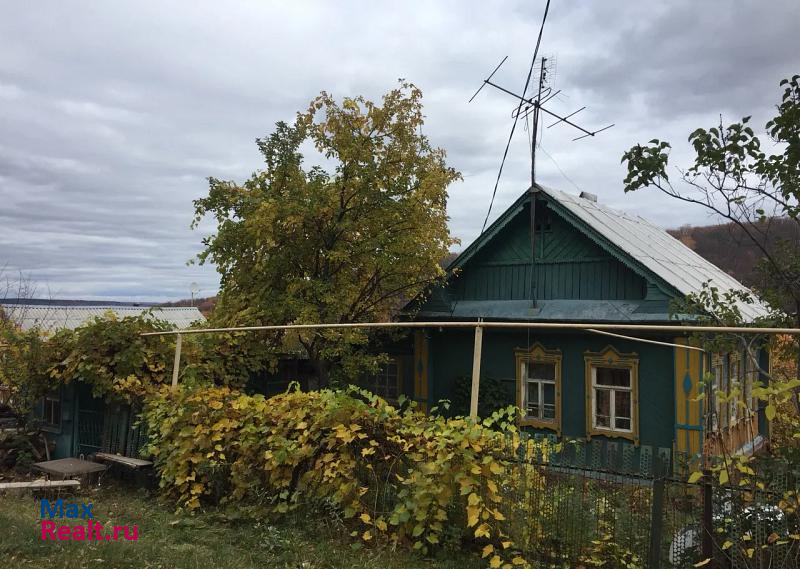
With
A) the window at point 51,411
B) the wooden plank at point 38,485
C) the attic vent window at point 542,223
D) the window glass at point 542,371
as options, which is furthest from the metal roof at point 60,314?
the attic vent window at point 542,223

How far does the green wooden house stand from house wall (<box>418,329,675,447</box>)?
2 centimetres

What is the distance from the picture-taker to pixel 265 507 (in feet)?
19.6

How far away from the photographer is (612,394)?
1062 cm

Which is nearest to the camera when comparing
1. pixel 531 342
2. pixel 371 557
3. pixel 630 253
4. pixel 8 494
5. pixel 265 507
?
pixel 371 557

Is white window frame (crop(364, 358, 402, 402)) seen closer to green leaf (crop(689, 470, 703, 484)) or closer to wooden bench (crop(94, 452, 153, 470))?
wooden bench (crop(94, 452, 153, 470))

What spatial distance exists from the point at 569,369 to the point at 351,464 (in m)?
6.82

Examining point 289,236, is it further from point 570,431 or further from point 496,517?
point 496,517

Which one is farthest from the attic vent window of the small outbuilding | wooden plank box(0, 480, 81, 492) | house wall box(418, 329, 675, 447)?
wooden plank box(0, 480, 81, 492)

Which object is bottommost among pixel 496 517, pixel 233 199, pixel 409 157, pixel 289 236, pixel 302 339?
pixel 496 517

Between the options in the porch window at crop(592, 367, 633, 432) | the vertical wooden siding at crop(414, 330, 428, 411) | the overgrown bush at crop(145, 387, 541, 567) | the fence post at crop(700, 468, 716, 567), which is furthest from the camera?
the vertical wooden siding at crop(414, 330, 428, 411)

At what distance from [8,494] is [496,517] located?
6.12 metres

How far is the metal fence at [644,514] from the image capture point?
4.04m

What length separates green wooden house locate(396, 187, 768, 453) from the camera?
9.94m

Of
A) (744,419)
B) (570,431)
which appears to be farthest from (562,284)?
A: (744,419)
